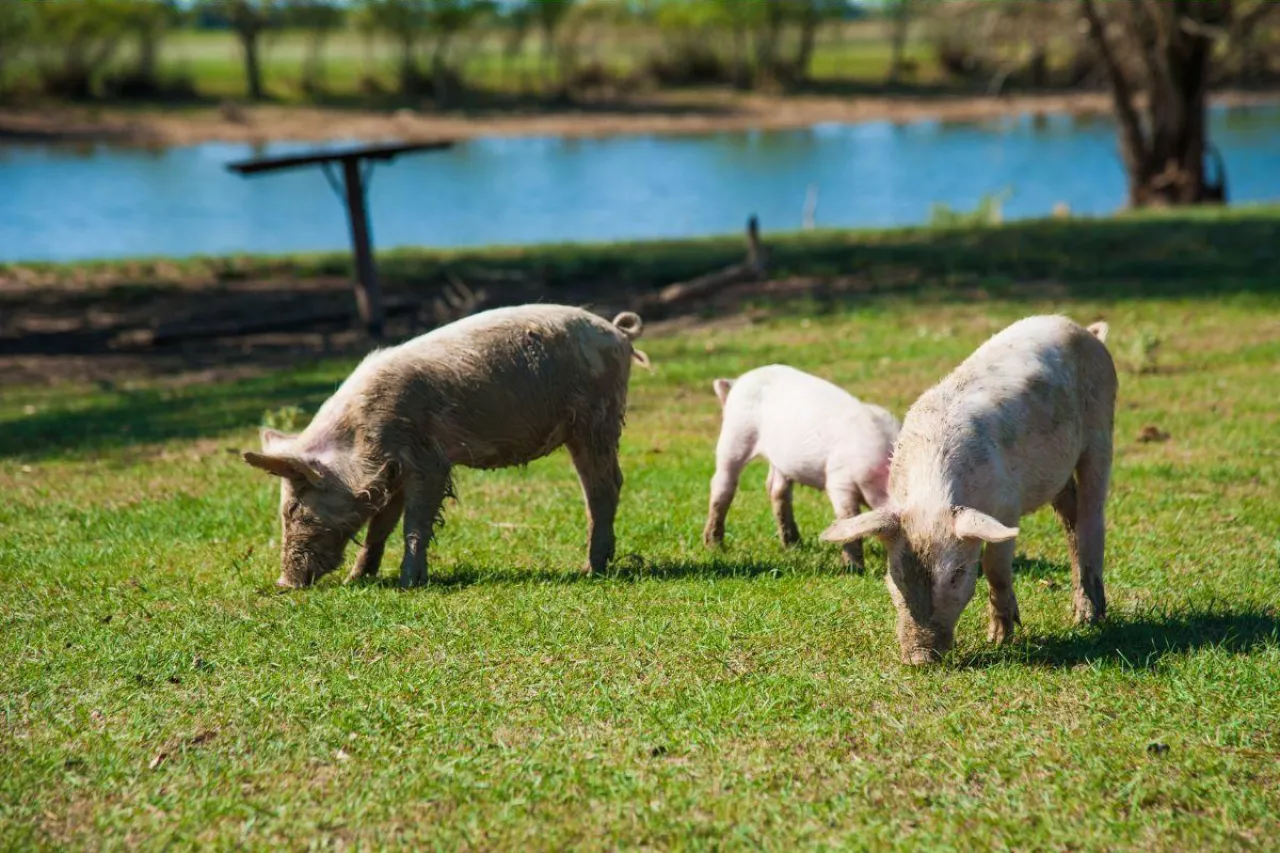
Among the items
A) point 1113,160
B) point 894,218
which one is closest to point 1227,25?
point 894,218

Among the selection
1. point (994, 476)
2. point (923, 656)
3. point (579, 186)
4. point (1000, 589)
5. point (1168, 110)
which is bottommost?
point (579, 186)

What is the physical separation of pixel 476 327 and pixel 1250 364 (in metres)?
8.10

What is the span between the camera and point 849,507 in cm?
754

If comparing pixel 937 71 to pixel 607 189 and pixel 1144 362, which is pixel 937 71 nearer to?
pixel 607 189

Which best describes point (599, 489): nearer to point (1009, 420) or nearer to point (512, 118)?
point (1009, 420)

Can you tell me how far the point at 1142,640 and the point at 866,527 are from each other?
4.90ft

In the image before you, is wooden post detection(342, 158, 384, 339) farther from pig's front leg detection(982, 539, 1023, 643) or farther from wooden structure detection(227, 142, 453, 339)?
pig's front leg detection(982, 539, 1023, 643)

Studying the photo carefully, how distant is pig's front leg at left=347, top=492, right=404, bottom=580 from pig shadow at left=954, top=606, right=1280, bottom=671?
3.20 m

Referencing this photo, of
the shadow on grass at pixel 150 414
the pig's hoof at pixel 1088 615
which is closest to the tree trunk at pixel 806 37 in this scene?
the shadow on grass at pixel 150 414

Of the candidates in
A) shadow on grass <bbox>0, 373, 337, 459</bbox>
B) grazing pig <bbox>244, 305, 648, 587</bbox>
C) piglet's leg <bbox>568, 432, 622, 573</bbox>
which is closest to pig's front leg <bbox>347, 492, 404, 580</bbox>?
grazing pig <bbox>244, 305, 648, 587</bbox>

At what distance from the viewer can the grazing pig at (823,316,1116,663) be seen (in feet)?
19.2

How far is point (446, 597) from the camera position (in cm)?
720

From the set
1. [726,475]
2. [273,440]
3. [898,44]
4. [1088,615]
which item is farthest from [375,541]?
[898,44]

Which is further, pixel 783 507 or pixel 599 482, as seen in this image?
pixel 783 507
